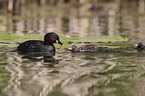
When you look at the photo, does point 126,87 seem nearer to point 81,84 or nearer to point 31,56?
point 81,84

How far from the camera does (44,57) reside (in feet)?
27.9

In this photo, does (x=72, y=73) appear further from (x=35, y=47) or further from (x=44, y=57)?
(x=35, y=47)

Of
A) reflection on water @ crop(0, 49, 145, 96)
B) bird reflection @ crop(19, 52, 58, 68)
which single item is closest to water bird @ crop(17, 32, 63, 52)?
bird reflection @ crop(19, 52, 58, 68)

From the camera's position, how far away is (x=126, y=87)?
5.56 meters

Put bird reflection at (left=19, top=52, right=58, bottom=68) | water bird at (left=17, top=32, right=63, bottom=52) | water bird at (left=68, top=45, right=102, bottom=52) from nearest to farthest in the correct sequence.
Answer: bird reflection at (left=19, top=52, right=58, bottom=68), water bird at (left=17, top=32, right=63, bottom=52), water bird at (left=68, top=45, right=102, bottom=52)

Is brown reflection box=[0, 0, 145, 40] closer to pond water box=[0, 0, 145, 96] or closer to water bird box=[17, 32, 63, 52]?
water bird box=[17, 32, 63, 52]

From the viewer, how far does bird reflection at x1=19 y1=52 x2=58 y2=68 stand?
25.2 ft

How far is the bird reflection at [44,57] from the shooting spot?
767cm

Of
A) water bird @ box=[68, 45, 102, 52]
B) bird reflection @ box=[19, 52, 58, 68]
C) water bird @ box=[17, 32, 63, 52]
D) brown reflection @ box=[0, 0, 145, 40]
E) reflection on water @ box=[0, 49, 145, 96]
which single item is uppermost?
brown reflection @ box=[0, 0, 145, 40]

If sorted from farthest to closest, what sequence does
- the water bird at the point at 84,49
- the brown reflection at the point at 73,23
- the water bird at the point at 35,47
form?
the brown reflection at the point at 73,23
the water bird at the point at 84,49
the water bird at the point at 35,47

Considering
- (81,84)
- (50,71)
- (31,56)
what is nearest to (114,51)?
(31,56)

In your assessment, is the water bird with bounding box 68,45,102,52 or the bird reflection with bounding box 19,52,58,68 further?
the water bird with bounding box 68,45,102,52

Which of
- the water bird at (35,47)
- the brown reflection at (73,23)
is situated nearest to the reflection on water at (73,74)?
the water bird at (35,47)

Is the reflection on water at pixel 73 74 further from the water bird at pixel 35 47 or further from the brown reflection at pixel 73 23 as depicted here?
the brown reflection at pixel 73 23
